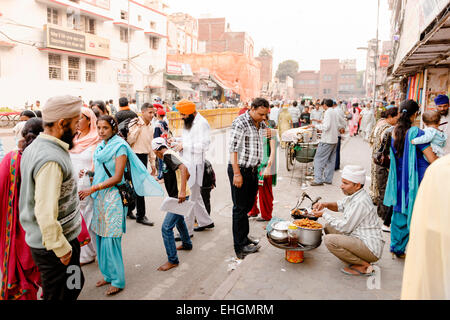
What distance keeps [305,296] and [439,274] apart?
2562mm

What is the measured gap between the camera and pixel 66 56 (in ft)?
73.4

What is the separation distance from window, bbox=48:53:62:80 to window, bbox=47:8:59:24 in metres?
2.15

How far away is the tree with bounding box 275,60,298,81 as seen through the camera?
4119 inches

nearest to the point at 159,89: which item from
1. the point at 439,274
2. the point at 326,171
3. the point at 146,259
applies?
the point at 326,171

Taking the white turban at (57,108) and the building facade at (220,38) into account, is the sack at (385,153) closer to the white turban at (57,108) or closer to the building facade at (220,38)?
the white turban at (57,108)

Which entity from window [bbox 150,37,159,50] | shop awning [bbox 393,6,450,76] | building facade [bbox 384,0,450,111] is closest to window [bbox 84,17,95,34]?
window [bbox 150,37,159,50]

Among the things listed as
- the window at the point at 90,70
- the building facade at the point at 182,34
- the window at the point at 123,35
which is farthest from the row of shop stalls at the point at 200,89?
the window at the point at 90,70

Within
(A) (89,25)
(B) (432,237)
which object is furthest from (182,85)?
(B) (432,237)

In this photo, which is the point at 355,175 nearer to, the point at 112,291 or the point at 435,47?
the point at 112,291

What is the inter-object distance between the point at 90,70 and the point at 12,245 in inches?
956

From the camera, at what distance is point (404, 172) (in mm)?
3994

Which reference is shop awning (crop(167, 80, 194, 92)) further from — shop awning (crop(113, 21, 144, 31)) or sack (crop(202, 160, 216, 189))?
sack (crop(202, 160, 216, 189))

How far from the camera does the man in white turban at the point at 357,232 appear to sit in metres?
3.56
